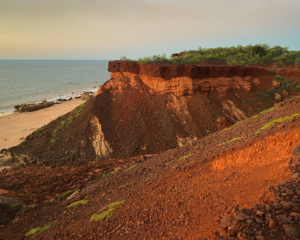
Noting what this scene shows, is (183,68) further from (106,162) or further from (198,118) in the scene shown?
(106,162)

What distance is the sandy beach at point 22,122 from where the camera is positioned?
2543cm

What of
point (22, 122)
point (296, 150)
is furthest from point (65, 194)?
point (22, 122)

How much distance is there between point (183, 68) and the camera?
19.0 metres

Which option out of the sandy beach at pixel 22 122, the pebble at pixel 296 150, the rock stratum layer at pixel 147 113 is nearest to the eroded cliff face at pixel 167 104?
the rock stratum layer at pixel 147 113

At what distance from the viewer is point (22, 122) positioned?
106ft

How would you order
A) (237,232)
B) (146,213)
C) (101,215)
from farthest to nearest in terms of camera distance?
1. (101,215)
2. (146,213)
3. (237,232)

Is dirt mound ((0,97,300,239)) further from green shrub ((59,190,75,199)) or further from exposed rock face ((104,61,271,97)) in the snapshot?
exposed rock face ((104,61,271,97))

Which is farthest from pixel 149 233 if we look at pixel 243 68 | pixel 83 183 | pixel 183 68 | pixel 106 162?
pixel 243 68

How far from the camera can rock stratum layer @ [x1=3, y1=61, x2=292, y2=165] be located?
16.9m

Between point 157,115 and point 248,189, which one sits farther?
point 157,115

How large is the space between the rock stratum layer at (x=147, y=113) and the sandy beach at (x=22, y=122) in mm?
9111

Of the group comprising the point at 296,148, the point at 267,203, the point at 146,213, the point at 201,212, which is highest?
the point at 296,148

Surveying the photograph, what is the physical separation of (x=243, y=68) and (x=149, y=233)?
22533mm

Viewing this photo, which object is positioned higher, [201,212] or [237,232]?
[237,232]
